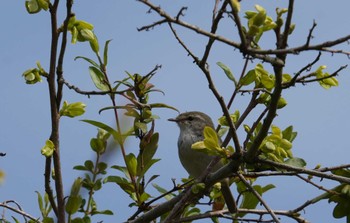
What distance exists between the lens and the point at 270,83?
3.54 m

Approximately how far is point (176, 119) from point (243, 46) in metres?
4.93

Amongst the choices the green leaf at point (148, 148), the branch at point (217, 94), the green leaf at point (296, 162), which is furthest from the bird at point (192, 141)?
the branch at point (217, 94)

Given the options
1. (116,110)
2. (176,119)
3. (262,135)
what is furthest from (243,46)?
(176,119)

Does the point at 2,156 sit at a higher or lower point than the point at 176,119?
lower

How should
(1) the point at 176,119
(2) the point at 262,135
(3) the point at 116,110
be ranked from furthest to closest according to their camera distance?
(1) the point at 176,119, (3) the point at 116,110, (2) the point at 262,135

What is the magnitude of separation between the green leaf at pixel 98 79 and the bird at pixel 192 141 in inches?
72.9

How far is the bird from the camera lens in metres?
6.29

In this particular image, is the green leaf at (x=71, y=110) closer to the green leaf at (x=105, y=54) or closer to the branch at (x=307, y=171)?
the green leaf at (x=105, y=54)

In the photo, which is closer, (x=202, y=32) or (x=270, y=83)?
(x=202, y=32)

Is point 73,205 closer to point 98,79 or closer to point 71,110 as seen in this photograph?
point 71,110

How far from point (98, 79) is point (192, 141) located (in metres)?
3.03

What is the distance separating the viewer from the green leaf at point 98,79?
12.5 ft

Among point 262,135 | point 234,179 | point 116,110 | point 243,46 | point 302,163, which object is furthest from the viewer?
point 234,179

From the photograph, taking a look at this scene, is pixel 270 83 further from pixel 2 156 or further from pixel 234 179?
pixel 2 156
